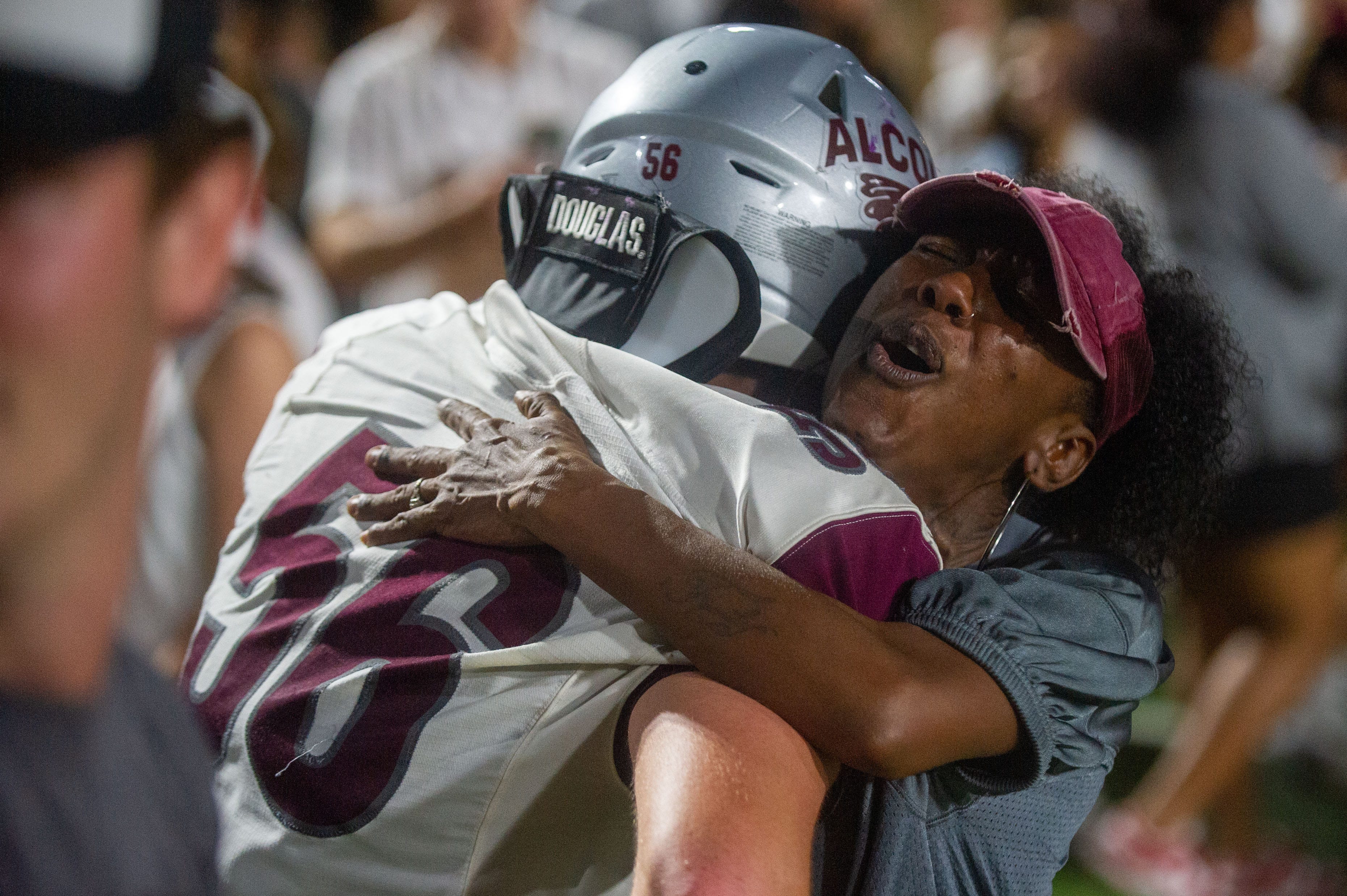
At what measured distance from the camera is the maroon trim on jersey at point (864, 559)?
1.23m

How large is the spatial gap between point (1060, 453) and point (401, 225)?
1947mm

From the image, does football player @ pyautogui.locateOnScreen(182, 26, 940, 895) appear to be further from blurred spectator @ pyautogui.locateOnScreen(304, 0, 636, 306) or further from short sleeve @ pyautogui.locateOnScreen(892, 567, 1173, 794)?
blurred spectator @ pyautogui.locateOnScreen(304, 0, 636, 306)

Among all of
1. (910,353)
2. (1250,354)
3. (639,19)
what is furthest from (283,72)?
(910,353)

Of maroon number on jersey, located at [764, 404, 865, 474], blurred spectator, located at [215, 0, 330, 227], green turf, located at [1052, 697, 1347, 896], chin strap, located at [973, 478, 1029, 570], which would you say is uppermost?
maroon number on jersey, located at [764, 404, 865, 474]

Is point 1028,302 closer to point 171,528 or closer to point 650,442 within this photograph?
point 650,442

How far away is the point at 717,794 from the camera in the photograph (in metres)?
1.06

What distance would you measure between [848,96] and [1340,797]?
10.5 feet

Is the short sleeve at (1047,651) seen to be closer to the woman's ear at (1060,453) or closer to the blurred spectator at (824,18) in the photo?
the woman's ear at (1060,453)

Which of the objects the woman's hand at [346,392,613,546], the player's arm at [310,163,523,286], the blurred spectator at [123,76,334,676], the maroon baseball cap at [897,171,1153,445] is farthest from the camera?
the player's arm at [310,163,523,286]

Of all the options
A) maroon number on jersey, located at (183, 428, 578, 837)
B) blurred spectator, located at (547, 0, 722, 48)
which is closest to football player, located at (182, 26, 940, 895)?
maroon number on jersey, located at (183, 428, 578, 837)

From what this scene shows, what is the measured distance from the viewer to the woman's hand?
1263mm

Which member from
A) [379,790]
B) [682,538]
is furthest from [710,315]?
[379,790]

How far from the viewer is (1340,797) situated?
3.85 metres

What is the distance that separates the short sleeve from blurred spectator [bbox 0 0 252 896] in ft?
2.55
